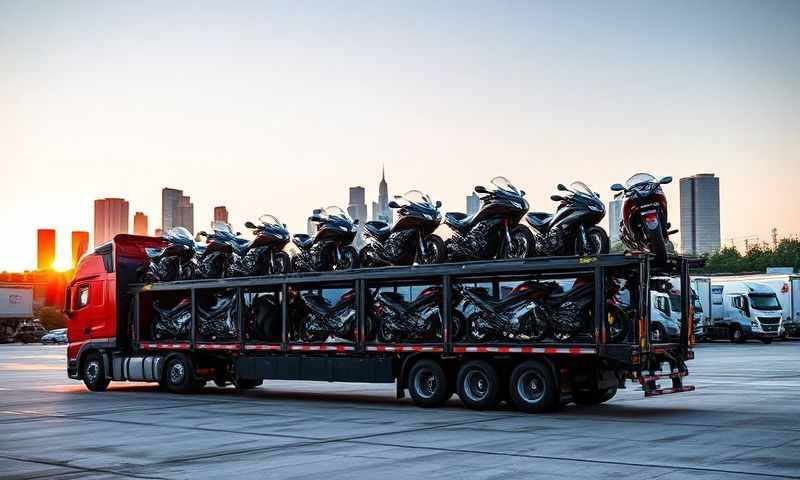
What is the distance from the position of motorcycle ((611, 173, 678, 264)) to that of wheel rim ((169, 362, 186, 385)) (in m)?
11.1

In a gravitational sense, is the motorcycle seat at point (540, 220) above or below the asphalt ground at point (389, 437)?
above

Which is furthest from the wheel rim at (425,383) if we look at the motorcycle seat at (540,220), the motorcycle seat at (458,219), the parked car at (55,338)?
the parked car at (55,338)

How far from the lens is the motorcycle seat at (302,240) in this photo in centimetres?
2141

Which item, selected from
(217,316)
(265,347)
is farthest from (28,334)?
(265,347)

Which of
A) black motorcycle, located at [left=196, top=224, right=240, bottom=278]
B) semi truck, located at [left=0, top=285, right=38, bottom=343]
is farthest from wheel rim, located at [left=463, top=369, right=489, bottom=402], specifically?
semi truck, located at [left=0, top=285, right=38, bottom=343]

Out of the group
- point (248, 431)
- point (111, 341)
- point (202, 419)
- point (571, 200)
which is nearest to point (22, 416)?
point (202, 419)

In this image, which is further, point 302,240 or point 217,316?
point 217,316

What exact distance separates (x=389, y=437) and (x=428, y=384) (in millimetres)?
4829

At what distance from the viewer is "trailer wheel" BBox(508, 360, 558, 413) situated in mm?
16766

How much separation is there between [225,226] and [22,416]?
7.25 metres

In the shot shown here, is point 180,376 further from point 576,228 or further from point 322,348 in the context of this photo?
point 576,228

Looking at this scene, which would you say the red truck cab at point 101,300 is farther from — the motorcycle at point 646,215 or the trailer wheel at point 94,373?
the motorcycle at point 646,215

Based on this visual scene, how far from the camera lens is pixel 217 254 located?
23.3 meters

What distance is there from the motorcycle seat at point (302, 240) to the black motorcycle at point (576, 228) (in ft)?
18.5
